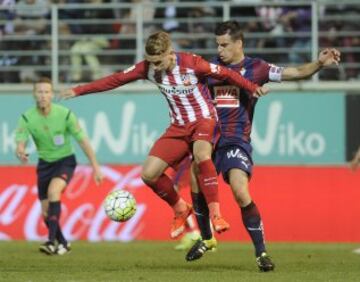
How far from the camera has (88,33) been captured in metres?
20.6

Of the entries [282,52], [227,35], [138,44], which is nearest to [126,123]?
[138,44]

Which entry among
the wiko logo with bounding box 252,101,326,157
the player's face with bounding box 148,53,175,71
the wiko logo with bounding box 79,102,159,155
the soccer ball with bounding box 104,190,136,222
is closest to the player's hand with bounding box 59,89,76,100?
the player's face with bounding box 148,53,175,71

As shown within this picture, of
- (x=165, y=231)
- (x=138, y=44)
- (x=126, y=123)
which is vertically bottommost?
(x=165, y=231)

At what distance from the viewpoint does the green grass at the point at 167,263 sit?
10.6 m

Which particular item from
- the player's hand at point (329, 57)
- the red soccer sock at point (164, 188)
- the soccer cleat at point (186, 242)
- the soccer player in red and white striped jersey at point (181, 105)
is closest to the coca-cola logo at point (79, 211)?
the soccer cleat at point (186, 242)

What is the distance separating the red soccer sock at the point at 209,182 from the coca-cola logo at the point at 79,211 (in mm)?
5838

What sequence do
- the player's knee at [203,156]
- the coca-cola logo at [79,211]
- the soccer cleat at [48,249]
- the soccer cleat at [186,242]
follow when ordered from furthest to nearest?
1. the coca-cola logo at [79,211]
2. the soccer cleat at [186,242]
3. the soccer cleat at [48,249]
4. the player's knee at [203,156]

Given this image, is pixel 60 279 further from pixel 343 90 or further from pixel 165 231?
pixel 343 90

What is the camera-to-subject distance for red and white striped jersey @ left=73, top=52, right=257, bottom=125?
1139 centimetres

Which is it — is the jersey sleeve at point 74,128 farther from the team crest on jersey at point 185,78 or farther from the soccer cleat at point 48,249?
the team crest on jersey at point 185,78

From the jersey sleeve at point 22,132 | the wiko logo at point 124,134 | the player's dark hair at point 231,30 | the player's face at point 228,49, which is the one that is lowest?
the wiko logo at point 124,134

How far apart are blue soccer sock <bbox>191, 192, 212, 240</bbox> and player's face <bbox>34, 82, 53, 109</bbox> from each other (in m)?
3.66

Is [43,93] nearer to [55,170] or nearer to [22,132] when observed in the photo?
[22,132]

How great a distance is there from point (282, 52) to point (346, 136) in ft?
6.25
